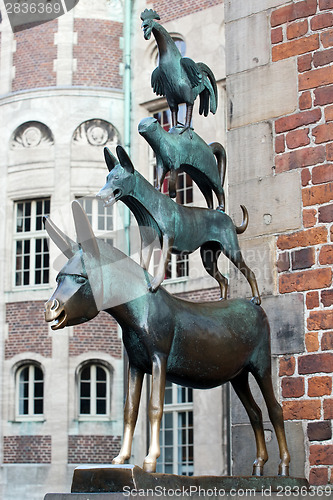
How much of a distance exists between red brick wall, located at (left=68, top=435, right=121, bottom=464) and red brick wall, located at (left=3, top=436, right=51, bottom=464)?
0.53m

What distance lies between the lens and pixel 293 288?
17.4 ft

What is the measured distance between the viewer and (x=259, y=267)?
5.47 meters

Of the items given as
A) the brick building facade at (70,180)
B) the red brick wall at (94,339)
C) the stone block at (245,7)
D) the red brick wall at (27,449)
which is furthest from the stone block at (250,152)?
the red brick wall at (27,449)

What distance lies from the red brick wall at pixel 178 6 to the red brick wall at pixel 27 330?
6972 mm

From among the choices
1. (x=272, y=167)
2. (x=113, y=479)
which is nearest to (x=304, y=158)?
(x=272, y=167)

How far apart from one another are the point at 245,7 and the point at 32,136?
1365 cm

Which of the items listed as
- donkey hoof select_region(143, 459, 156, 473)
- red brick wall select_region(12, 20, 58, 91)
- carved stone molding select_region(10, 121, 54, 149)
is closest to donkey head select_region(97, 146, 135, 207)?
donkey hoof select_region(143, 459, 156, 473)

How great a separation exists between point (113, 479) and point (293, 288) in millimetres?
2360

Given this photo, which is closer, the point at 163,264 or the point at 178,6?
the point at 163,264

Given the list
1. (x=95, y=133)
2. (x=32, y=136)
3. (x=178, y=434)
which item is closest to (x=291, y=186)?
(x=178, y=434)

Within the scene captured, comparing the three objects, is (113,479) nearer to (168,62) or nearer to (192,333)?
(192,333)

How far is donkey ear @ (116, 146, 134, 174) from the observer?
3674mm

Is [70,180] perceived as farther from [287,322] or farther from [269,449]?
[269,449]

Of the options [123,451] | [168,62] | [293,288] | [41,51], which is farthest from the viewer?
[41,51]
